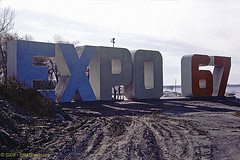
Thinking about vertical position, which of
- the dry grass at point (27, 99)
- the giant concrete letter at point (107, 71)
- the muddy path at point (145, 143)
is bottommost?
the muddy path at point (145, 143)

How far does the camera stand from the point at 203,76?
27109mm

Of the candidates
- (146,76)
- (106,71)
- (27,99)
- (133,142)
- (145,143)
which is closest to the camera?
(145,143)

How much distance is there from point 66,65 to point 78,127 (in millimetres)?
10801

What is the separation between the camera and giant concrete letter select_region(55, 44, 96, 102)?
20.2m

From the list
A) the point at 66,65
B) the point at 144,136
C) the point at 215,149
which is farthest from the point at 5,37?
the point at 215,149

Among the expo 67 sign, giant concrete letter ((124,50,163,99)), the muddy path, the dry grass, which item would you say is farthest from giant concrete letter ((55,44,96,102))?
the muddy path

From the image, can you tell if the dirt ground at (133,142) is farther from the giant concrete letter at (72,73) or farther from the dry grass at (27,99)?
the giant concrete letter at (72,73)

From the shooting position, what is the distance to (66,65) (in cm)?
2034

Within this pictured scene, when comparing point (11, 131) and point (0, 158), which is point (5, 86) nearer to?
point (11, 131)

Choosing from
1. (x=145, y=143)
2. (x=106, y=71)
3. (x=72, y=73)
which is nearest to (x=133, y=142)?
(x=145, y=143)

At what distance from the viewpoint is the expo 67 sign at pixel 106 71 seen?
18728 mm

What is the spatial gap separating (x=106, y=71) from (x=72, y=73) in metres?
3.12

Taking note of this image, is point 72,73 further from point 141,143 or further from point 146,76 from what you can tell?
point 141,143

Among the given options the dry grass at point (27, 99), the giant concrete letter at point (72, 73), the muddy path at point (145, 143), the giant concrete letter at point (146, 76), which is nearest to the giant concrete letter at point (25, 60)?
the giant concrete letter at point (72, 73)
